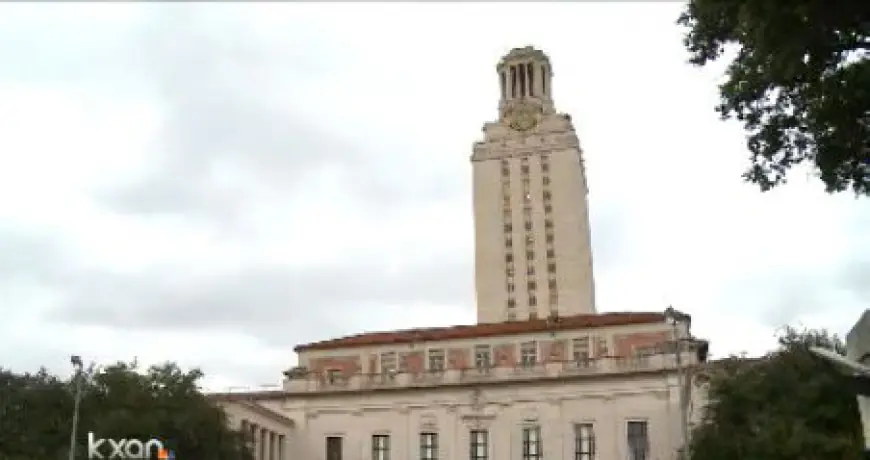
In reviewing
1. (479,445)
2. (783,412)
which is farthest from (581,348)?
(783,412)

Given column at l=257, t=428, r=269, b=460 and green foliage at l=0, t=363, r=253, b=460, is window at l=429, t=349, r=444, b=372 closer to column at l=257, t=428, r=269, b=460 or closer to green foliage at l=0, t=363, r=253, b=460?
column at l=257, t=428, r=269, b=460

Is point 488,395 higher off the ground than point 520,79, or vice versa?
point 520,79

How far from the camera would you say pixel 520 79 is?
126 meters

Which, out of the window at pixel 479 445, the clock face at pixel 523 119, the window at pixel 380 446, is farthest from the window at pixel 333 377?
the clock face at pixel 523 119

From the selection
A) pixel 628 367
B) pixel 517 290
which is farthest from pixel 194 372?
pixel 517 290

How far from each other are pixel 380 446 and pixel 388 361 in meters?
6.08

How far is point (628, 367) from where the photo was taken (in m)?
62.2

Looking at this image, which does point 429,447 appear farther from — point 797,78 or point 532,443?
point 797,78

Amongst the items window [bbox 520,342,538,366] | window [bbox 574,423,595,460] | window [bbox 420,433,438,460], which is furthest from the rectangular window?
window [bbox 574,423,595,460]

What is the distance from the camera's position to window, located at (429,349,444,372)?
67.9 metres

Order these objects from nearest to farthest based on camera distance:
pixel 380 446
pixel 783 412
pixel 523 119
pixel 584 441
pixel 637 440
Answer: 1. pixel 783 412
2. pixel 637 440
3. pixel 584 441
4. pixel 380 446
5. pixel 523 119

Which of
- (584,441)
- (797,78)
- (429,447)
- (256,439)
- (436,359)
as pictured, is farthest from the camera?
(436,359)

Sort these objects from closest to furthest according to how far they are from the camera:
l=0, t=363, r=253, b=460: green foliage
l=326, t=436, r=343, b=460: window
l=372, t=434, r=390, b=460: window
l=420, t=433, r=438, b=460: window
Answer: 1. l=0, t=363, r=253, b=460: green foliage
2. l=420, t=433, r=438, b=460: window
3. l=372, t=434, r=390, b=460: window
4. l=326, t=436, r=343, b=460: window

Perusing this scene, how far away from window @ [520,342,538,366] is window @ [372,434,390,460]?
433 inches
